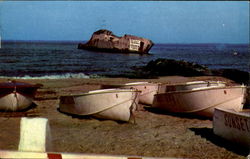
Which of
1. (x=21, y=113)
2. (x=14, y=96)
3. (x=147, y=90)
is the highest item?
(x=147, y=90)

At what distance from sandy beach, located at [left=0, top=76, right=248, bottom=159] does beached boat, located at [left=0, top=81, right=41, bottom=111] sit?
15cm

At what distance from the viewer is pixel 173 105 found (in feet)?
22.7

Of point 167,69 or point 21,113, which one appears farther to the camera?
point 167,69

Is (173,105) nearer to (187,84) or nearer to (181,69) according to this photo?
(187,84)

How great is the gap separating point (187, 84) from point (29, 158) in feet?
14.7

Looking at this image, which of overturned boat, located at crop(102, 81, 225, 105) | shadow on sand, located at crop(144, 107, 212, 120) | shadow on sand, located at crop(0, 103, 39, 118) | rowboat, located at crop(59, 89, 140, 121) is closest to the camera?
rowboat, located at crop(59, 89, 140, 121)

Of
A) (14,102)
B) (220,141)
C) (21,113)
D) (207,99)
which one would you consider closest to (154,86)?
(207,99)

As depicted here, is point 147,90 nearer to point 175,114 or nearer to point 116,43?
point 175,114

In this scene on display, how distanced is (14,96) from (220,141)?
4.01 metres

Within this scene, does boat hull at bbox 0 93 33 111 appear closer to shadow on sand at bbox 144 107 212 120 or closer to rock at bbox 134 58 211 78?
rock at bbox 134 58 211 78

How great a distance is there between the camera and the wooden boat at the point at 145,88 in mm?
7101

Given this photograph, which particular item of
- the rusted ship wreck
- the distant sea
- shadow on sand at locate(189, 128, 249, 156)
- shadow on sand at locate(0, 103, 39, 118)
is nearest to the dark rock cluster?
the distant sea

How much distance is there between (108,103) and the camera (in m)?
6.00

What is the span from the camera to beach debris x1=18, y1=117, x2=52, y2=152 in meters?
3.50
